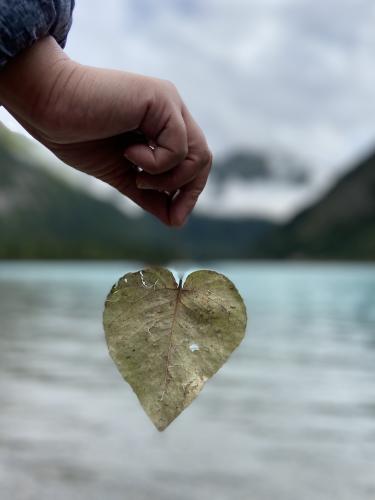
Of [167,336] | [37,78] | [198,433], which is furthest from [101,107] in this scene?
[198,433]

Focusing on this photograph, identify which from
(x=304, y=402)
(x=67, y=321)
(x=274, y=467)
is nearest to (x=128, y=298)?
(x=274, y=467)

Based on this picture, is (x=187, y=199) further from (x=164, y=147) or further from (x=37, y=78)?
(x=37, y=78)

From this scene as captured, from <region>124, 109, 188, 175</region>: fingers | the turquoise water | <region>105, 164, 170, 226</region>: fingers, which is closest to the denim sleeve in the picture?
Result: <region>124, 109, 188, 175</region>: fingers

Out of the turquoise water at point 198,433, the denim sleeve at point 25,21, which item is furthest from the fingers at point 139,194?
the turquoise water at point 198,433

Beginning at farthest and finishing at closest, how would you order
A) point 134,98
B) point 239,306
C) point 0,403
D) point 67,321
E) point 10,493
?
point 67,321, point 0,403, point 10,493, point 134,98, point 239,306

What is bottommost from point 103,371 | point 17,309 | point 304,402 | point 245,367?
point 17,309

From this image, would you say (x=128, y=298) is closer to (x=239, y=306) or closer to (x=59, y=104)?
(x=239, y=306)
